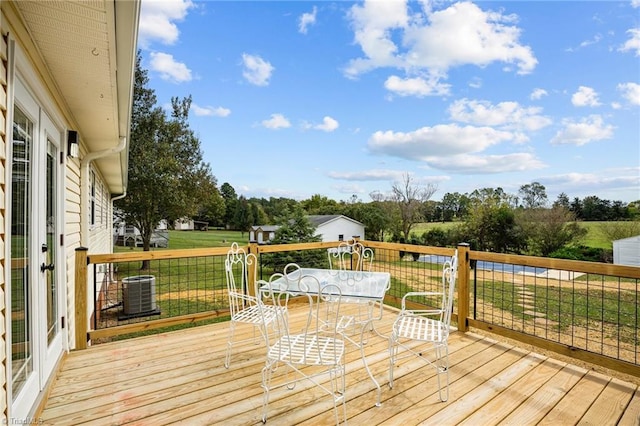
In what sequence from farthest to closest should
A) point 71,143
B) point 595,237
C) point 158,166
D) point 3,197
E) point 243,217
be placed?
point 243,217
point 595,237
point 158,166
point 71,143
point 3,197

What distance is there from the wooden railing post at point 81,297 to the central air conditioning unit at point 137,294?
115 inches

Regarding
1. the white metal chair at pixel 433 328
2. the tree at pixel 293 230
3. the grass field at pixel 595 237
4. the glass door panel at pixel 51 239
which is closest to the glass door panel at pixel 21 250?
the glass door panel at pixel 51 239

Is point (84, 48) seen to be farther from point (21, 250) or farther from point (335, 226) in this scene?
point (335, 226)

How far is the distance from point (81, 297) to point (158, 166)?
917 centimetres

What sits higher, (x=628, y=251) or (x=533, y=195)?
(x=533, y=195)

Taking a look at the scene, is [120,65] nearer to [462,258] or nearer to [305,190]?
[462,258]

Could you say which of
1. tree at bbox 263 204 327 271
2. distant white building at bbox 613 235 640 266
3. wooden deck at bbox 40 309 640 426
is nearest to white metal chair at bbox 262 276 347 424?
wooden deck at bbox 40 309 640 426

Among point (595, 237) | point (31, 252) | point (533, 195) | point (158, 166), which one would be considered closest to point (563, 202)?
point (533, 195)

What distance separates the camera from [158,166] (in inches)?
450

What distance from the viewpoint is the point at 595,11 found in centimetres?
823

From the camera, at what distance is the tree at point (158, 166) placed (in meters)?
11.5

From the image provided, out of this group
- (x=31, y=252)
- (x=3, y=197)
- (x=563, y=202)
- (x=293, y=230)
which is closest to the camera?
(x=3, y=197)

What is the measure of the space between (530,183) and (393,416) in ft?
76.4

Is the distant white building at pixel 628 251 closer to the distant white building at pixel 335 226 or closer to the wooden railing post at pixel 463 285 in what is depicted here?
the distant white building at pixel 335 226
